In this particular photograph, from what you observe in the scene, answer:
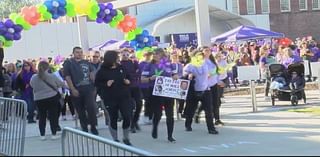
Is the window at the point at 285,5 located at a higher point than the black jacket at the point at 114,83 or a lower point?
higher

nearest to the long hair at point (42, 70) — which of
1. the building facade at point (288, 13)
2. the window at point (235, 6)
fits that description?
the building facade at point (288, 13)

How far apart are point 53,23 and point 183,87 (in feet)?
101

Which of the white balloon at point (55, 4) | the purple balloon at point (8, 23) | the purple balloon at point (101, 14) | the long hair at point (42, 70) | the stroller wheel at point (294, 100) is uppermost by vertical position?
the white balloon at point (55, 4)

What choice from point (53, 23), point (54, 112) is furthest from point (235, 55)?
point (53, 23)

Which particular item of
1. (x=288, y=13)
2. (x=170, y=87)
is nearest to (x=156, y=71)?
(x=170, y=87)

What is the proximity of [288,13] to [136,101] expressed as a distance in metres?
47.4

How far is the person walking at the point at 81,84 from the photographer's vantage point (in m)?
11.2

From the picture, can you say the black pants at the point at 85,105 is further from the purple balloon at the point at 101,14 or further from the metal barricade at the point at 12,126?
the purple balloon at the point at 101,14

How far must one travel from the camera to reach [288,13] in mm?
57594

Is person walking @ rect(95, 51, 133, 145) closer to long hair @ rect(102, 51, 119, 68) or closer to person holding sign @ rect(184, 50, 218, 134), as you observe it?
long hair @ rect(102, 51, 119, 68)

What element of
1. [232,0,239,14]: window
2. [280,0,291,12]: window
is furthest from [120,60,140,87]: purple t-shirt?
[280,0,291,12]: window

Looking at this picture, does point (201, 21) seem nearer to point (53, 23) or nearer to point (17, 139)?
point (17, 139)

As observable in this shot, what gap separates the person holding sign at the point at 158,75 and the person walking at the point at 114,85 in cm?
90

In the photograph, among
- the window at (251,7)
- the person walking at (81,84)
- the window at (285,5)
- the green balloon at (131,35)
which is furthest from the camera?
the window at (285,5)
